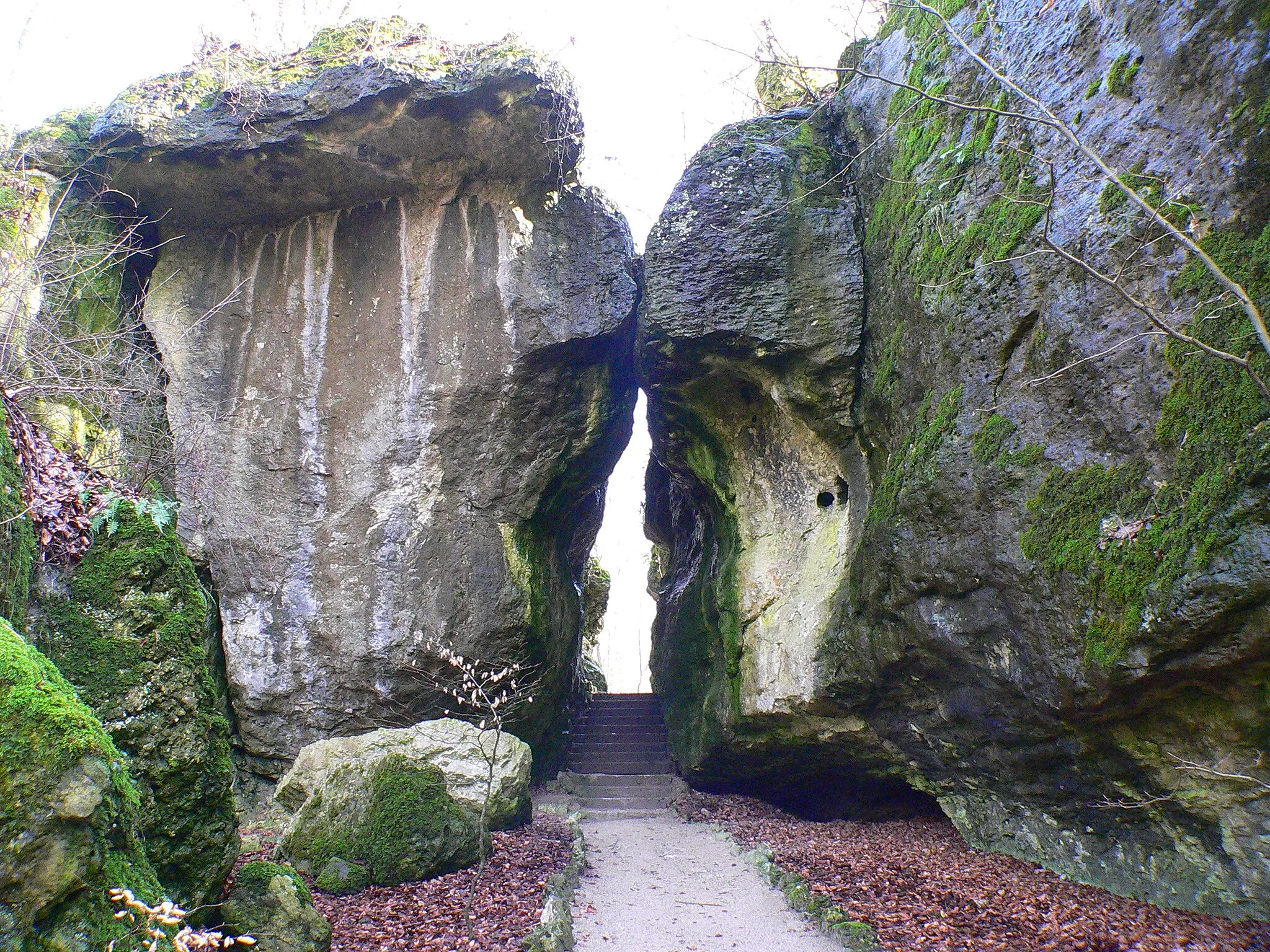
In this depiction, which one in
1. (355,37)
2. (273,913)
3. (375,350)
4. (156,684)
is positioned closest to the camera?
(156,684)

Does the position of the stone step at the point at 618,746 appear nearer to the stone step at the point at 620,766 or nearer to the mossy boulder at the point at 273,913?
the stone step at the point at 620,766

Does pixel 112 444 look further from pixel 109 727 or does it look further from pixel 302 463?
pixel 109 727

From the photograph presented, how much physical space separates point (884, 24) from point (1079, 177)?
4.45m

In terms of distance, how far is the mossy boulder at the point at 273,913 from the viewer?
404cm

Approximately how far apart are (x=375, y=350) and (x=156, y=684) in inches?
288

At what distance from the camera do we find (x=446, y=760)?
7.69 meters

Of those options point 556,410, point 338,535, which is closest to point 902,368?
point 556,410

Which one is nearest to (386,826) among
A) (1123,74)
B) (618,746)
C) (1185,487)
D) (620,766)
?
(1185,487)

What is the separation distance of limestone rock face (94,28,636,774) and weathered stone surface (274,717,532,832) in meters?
1.71

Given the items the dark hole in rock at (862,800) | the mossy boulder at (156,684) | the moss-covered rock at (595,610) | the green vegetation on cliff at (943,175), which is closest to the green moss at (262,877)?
the mossy boulder at (156,684)

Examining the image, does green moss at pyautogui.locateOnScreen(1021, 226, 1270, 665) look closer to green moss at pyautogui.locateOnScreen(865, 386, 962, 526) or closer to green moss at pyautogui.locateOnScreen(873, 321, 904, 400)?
green moss at pyautogui.locateOnScreen(865, 386, 962, 526)

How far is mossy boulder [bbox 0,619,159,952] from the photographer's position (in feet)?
7.45

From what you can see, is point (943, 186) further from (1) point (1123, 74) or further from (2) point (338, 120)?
(2) point (338, 120)

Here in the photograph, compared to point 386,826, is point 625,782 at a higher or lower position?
lower
